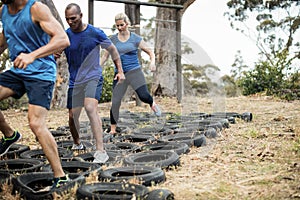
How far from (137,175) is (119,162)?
0.77m

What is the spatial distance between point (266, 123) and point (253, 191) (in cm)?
454

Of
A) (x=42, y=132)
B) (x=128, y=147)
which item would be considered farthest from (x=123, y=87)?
(x=42, y=132)

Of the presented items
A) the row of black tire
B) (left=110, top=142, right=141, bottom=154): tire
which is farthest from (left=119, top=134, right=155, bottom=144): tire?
(left=110, top=142, right=141, bottom=154): tire

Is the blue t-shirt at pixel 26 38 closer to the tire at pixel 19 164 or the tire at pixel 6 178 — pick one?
the tire at pixel 6 178

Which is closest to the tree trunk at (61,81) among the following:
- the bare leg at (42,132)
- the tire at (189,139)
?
the tire at (189,139)

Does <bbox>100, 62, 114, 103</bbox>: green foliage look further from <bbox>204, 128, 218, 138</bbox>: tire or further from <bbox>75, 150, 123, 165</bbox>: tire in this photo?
<bbox>75, 150, 123, 165</bbox>: tire

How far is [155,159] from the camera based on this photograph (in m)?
4.85

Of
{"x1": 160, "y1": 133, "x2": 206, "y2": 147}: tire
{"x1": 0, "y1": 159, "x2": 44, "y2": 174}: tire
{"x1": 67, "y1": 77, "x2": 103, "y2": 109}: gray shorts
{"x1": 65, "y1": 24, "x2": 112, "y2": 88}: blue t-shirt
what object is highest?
{"x1": 65, "y1": 24, "x2": 112, "y2": 88}: blue t-shirt

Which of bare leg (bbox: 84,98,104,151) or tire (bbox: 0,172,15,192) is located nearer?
tire (bbox: 0,172,15,192)

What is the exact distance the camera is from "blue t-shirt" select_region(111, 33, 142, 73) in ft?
21.5

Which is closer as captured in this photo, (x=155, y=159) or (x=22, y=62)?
(x=22, y=62)

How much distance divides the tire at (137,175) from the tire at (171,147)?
104cm

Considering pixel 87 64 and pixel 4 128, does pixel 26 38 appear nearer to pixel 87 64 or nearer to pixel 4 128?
pixel 4 128

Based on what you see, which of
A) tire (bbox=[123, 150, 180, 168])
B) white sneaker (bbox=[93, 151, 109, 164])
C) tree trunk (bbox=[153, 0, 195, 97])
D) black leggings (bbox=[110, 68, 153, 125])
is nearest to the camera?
tire (bbox=[123, 150, 180, 168])
